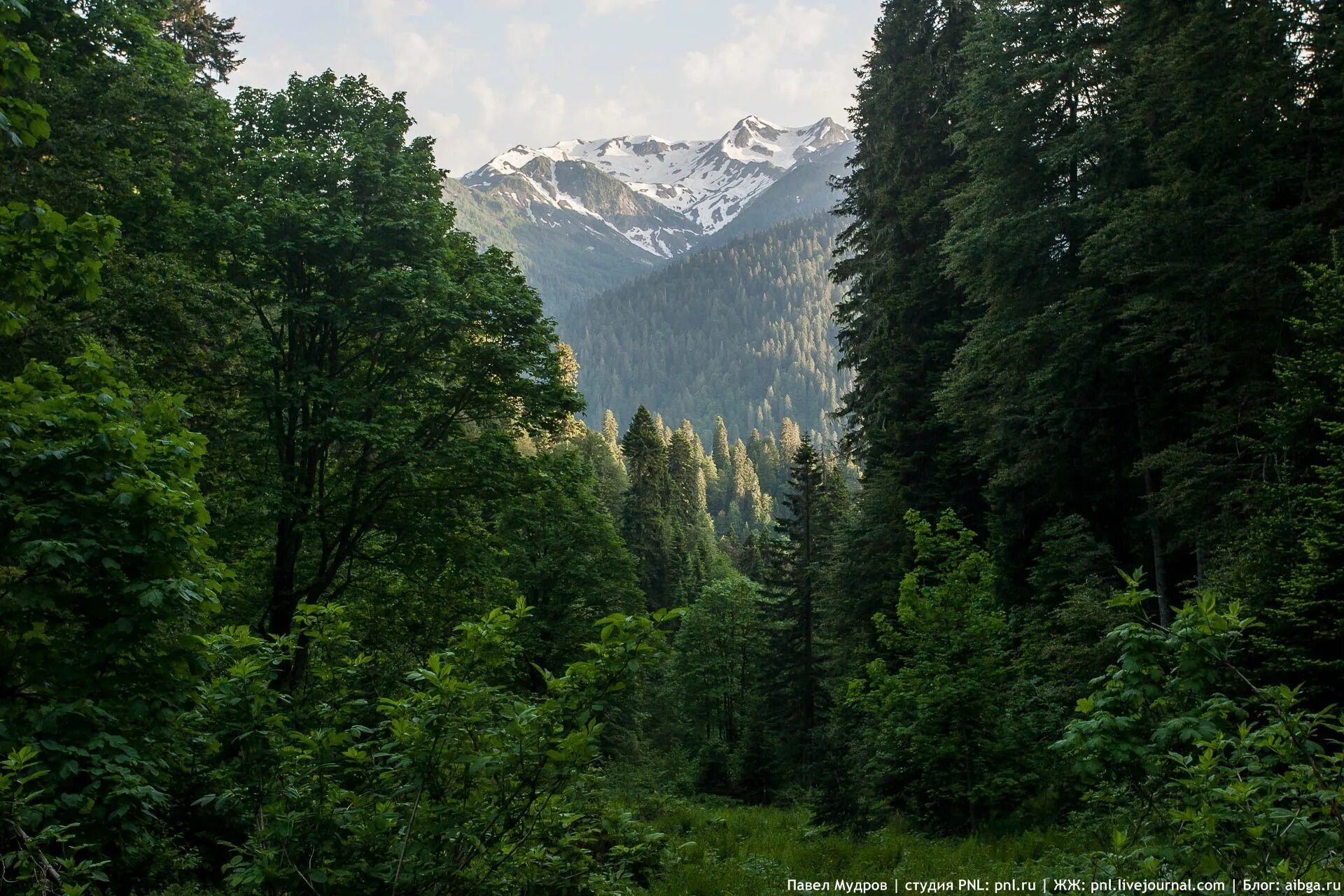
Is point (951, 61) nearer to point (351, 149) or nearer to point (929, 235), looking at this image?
point (929, 235)

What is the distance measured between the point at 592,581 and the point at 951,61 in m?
19.8

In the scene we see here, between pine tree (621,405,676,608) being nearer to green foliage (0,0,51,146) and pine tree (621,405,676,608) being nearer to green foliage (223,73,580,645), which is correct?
green foliage (223,73,580,645)

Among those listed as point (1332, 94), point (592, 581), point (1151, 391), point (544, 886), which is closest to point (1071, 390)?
point (1151, 391)

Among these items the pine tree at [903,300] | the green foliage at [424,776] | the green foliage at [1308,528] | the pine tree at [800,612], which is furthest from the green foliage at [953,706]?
the pine tree at [800,612]

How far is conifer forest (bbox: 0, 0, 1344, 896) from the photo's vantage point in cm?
448

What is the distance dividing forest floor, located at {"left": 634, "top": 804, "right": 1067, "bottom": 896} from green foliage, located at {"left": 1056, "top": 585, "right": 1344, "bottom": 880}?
426 centimetres

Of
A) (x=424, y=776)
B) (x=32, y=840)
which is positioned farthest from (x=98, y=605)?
(x=424, y=776)

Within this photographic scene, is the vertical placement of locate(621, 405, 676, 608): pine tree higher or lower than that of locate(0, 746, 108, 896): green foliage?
higher

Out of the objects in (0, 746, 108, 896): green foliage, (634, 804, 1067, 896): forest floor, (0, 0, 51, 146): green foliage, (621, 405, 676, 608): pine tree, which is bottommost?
(634, 804, 1067, 896): forest floor

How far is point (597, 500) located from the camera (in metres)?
16.8

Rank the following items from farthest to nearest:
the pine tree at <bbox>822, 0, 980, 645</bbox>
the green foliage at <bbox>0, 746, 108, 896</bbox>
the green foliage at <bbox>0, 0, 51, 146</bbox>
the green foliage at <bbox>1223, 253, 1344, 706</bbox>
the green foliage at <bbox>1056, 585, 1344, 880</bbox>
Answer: the pine tree at <bbox>822, 0, 980, 645</bbox>, the green foliage at <bbox>1223, 253, 1344, 706</bbox>, the green foliage at <bbox>0, 0, 51, 146</bbox>, the green foliage at <bbox>1056, 585, 1344, 880</bbox>, the green foliage at <bbox>0, 746, 108, 896</bbox>

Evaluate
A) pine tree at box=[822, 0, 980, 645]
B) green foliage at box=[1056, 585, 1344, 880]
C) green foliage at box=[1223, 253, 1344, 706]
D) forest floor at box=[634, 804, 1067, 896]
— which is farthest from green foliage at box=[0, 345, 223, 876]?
pine tree at box=[822, 0, 980, 645]

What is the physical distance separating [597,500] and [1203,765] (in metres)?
13.4

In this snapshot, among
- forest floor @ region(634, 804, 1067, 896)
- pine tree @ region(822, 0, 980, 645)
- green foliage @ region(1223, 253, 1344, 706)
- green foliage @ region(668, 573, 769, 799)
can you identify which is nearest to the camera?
green foliage @ region(1223, 253, 1344, 706)
